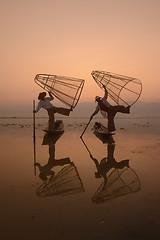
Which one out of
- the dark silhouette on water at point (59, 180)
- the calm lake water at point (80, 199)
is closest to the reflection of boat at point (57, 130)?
the calm lake water at point (80, 199)

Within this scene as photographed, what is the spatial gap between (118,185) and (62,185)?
1687 mm

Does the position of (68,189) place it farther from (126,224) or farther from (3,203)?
(126,224)

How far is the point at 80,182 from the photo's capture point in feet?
18.6

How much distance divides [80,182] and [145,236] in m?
2.82

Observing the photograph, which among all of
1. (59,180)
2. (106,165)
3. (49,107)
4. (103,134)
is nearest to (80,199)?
(59,180)

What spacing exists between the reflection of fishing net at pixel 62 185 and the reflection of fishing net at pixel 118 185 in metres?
0.64

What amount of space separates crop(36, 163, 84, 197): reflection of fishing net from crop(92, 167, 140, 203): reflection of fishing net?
2.09 feet

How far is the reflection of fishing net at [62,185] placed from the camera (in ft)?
16.2

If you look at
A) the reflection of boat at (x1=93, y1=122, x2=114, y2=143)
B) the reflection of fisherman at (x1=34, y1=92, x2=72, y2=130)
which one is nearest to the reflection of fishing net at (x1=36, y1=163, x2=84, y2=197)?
the reflection of boat at (x1=93, y1=122, x2=114, y2=143)

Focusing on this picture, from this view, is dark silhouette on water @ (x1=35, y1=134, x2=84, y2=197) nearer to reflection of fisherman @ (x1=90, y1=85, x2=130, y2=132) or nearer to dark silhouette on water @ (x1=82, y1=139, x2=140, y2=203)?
dark silhouette on water @ (x1=82, y1=139, x2=140, y2=203)

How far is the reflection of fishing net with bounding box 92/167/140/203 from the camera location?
15.2 feet

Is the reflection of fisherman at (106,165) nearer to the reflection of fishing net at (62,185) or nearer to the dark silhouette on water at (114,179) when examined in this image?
the dark silhouette on water at (114,179)

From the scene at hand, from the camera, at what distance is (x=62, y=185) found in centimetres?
546

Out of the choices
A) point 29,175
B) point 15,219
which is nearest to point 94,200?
point 15,219
